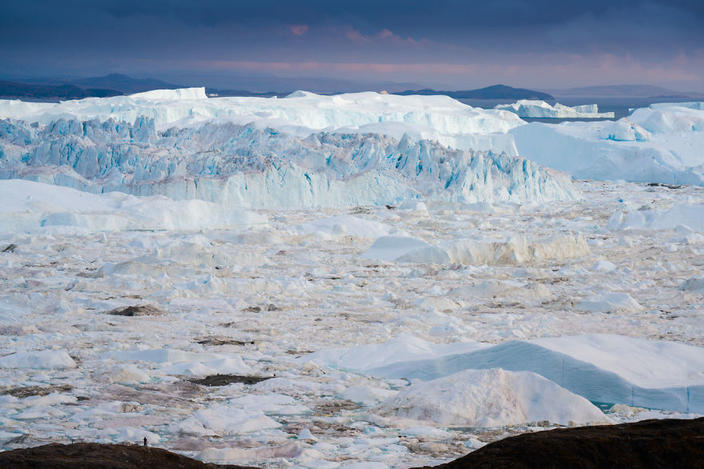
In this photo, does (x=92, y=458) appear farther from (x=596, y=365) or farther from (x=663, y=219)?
(x=663, y=219)

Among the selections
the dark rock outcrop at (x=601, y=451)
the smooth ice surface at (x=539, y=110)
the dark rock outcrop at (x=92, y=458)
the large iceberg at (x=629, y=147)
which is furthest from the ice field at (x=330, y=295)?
the smooth ice surface at (x=539, y=110)

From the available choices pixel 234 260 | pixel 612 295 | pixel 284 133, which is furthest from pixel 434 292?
pixel 284 133

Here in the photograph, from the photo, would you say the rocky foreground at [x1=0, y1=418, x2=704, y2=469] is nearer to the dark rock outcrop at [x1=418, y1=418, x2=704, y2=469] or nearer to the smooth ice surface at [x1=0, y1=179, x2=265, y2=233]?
the dark rock outcrop at [x1=418, y1=418, x2=704, y2=469]

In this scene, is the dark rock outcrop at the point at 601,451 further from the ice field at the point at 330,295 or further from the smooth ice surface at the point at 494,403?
the smooth ice surface at the point at 494,403

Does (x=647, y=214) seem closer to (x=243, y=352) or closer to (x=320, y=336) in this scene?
(x=320, y=336)

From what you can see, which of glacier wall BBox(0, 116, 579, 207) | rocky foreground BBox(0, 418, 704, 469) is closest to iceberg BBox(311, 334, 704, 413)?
rocky foreground BBox(0, 418, 704, 469)

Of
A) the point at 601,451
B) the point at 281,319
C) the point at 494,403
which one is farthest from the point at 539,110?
the point at 601,451

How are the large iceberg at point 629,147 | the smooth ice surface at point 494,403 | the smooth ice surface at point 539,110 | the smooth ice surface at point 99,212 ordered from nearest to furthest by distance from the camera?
the smooth ice surface at point 494,403
the smooth ice surface at point 99,212
the large iceberg at point 629,147
the smooth ice surface at point 539,110
